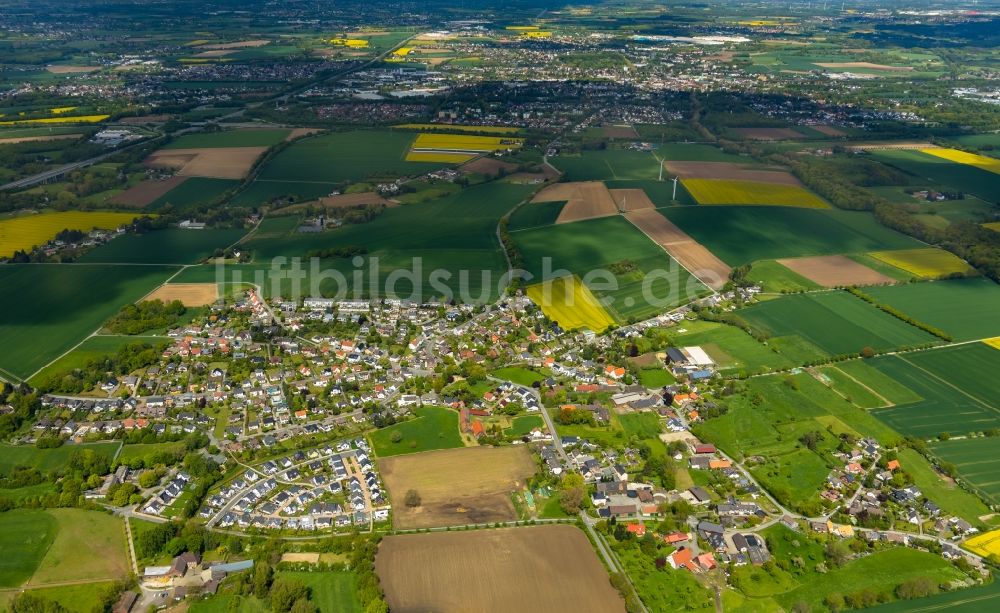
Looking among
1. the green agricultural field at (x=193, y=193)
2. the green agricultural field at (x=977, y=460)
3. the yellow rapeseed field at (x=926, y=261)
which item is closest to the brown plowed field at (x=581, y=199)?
the yellow rapeseed field at (x=926, y=261)

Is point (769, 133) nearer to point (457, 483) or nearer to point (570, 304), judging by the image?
point (570, 304)

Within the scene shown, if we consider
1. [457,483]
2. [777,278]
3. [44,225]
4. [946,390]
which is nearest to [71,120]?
[44,225]

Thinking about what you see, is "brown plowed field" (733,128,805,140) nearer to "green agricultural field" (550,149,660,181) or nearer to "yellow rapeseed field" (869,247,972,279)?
"green agricultural field" (550,149,660,181)

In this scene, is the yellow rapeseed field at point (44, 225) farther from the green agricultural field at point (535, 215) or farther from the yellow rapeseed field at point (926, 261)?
the yellow rapeseed field at point (926, 261)

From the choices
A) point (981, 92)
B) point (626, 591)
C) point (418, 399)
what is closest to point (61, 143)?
point (418, 399)

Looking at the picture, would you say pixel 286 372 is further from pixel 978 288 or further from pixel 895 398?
pixel 978 288

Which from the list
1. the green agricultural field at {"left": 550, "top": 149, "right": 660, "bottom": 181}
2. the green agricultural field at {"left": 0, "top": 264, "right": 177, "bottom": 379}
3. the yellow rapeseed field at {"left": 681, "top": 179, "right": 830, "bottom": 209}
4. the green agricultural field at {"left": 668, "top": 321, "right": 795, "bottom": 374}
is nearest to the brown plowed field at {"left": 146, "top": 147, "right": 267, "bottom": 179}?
the green agricultural field at {"left": 0, "top": 264, "right": 177, "bottom": 379}
